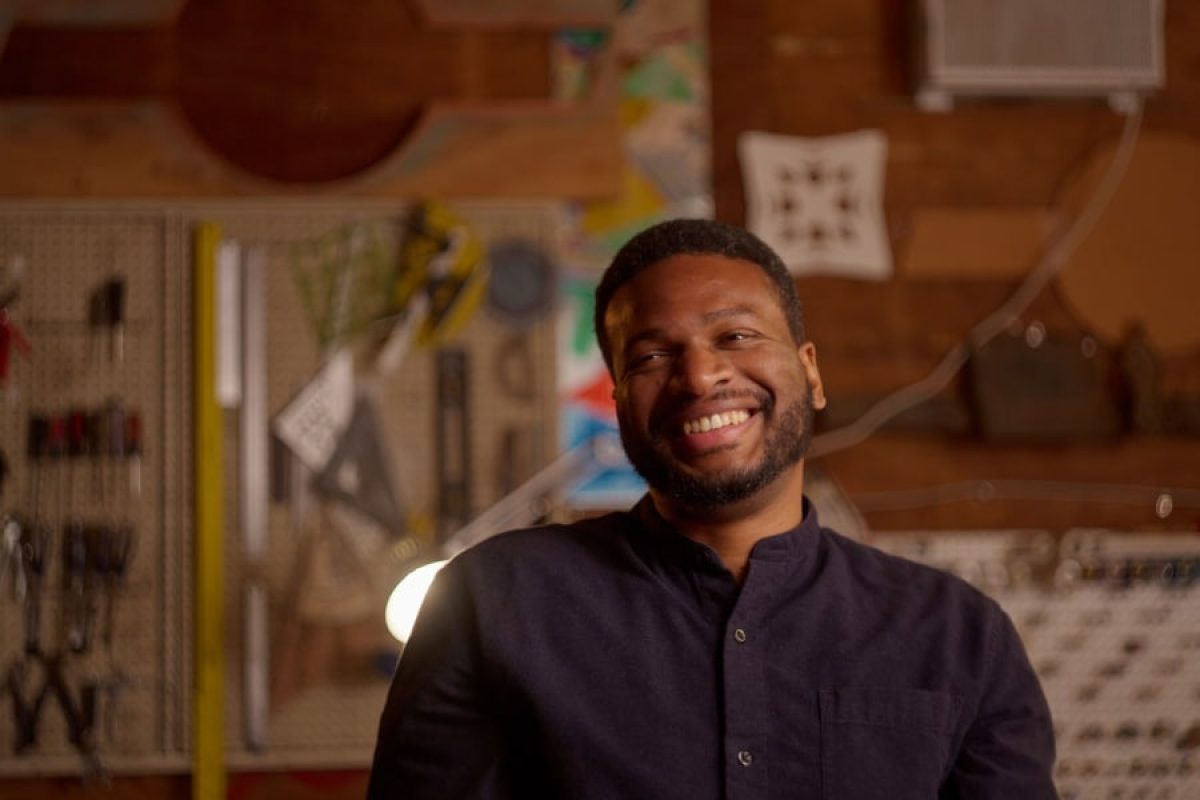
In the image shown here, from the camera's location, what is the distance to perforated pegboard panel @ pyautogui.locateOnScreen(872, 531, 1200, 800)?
2.47 metres

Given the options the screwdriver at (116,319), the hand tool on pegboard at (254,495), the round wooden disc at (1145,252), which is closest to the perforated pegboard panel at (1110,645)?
the round wooden disc at (1145,252)

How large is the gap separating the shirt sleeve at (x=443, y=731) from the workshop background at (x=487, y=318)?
102cm

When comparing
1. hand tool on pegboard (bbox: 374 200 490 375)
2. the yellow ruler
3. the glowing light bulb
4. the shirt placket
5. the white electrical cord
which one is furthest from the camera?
the white electrical cord

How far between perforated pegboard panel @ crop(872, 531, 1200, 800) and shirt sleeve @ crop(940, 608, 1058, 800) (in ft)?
3.61

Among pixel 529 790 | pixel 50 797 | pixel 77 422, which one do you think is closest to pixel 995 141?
pixel 529 790

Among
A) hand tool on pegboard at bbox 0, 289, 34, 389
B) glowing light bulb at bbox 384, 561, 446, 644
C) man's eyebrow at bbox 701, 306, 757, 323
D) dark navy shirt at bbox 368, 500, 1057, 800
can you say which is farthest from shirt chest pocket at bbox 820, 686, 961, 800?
hand tool on pegboard at bbox 0, 289, 34, 389

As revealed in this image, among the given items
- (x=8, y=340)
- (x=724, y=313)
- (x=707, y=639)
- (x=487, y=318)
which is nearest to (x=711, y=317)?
(x=724, y=313)

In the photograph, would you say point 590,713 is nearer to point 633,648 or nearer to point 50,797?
point 633,648

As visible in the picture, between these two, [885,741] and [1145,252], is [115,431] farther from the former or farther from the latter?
[1145,252]

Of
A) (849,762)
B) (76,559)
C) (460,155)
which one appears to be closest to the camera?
(849,762)

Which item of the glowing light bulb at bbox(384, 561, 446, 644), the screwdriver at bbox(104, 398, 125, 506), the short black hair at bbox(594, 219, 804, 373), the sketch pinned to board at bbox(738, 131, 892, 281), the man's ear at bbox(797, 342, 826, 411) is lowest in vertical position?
the glowing light bulb at bbox(384, 561, 446, 644)

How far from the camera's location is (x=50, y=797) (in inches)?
91.5

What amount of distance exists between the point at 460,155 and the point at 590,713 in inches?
59.4

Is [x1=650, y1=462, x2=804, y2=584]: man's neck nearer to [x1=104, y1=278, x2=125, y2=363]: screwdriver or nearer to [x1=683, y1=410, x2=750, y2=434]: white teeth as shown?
[x1=683, y1=410, x2=750, y2=434]: white teeth
